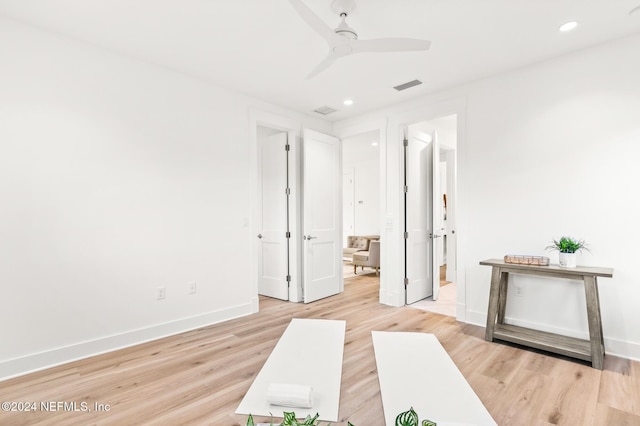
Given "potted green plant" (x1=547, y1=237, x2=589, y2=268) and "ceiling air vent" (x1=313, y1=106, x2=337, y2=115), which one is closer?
"potted green plant" (x1=547, y1=237, x2=589, y2=268)

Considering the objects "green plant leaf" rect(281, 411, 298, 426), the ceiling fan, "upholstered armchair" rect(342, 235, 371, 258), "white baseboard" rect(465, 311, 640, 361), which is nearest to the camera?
"green plant leaf" rect(281, 411, 298, 426)

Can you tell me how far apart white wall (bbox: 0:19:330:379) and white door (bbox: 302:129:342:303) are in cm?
97

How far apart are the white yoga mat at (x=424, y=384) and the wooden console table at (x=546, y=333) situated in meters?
0.65

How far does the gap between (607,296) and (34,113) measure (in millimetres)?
4902

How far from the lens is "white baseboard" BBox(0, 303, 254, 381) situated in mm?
2447

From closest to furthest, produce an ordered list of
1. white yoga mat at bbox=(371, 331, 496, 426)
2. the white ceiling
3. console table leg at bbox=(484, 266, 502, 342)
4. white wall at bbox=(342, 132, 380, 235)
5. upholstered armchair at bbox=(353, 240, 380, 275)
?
white yoga mat at bbox=(371, 331, 496, 426) < the white ceiling < console table leg at bbox=(484, 266, 502, 342) < upholstered armchair at bbox=(353, 240, 380, 275) < white wall at bbox=(342, 132, 380, 235)

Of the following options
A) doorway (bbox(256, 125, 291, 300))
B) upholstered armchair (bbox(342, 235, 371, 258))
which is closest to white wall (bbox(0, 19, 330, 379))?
doorway (bbox(256, 125, 291, 300))

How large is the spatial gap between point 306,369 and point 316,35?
260 centimetres

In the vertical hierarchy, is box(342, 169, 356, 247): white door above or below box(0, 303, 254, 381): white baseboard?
above

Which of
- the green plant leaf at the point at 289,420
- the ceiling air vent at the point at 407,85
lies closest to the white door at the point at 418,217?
the ceiling air vent at the point at 407,85

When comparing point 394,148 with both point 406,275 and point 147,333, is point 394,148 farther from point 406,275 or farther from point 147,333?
point 147,333

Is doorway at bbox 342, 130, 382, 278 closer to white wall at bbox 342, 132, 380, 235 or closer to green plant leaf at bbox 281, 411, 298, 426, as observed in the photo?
white wall at bbox 342, 132, 380, 235

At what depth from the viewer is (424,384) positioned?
7.22 ft

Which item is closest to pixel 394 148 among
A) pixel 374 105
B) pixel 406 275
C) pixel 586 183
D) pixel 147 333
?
pixel 374 105
